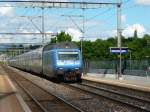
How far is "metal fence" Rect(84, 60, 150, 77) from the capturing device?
4268cm

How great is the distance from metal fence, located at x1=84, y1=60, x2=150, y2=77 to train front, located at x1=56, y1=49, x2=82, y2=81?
19.6ft

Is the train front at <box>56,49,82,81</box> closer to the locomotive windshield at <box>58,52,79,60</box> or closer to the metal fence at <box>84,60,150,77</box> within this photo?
the locomotive windshield at <box>58,52,79,60</box>

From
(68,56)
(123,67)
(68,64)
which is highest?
(68,56)

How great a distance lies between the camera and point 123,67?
4816cm

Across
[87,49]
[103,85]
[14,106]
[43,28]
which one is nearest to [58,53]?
[103,85]

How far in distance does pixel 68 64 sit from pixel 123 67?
10.9 metres

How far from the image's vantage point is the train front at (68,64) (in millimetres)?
38500

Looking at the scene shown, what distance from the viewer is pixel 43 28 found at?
65312mm

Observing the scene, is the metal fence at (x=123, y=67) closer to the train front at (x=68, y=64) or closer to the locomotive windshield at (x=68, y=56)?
the train front at (x=68, y=64)

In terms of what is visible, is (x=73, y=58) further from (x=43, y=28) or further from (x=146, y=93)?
(x=43, y=28)

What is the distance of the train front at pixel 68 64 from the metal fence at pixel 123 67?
5.99 meters

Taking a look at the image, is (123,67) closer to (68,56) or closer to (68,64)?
(68,56)

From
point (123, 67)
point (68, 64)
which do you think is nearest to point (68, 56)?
point (68, 64)

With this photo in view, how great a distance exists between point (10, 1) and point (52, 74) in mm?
8208
